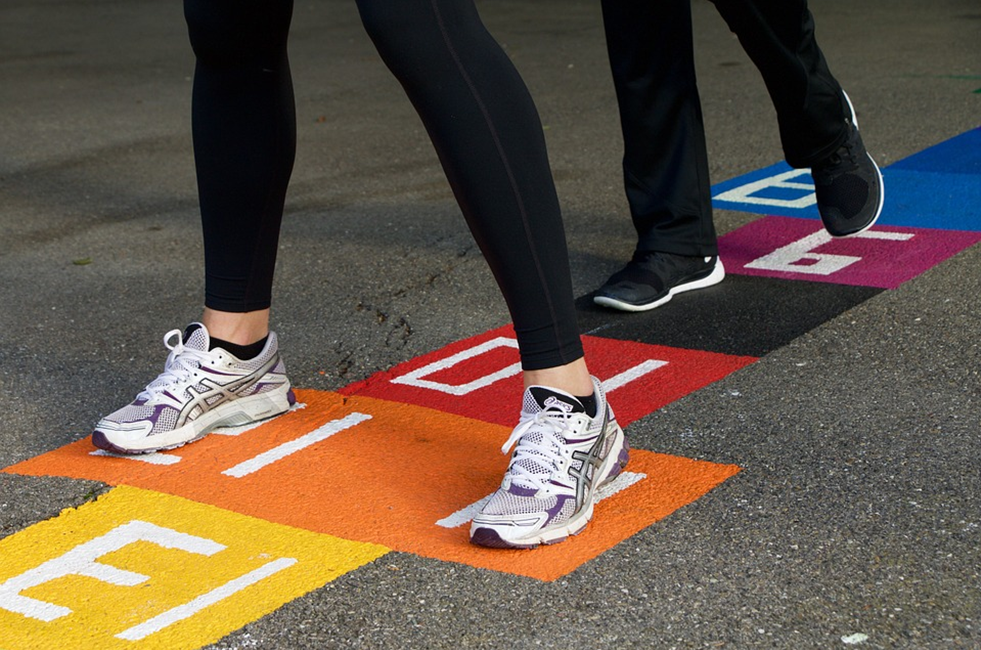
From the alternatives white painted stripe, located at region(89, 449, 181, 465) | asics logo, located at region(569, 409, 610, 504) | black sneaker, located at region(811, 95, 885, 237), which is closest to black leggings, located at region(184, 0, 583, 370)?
asics logo, located at region(569, 409, 610, 504)

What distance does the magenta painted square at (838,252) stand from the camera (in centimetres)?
356

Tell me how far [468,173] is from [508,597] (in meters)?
0.66

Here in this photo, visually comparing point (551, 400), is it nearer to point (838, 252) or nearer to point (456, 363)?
point (456, 363)

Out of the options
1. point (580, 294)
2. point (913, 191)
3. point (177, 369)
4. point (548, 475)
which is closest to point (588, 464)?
point (548, 475)

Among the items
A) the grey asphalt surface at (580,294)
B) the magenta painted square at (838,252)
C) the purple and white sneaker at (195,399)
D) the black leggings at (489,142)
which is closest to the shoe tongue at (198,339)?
the purple and white sneaker at (195,399)

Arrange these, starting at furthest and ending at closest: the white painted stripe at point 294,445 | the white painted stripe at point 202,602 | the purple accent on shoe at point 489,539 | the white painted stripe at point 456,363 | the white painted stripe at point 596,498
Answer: the white painted stripe at point 456,363 → the white painted stripe at point 294,445 → the white painted stripe at point 596,498 → the purple accent on shoe at point 489,539 → the white painted stripe at point 202,602

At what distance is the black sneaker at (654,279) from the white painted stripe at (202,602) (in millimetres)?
1501

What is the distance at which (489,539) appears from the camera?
81.4 inches

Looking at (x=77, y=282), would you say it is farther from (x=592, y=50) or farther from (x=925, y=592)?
(x=592, y=50)

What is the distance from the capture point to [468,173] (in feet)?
6.97

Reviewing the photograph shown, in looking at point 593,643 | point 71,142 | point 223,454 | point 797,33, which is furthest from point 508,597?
point 71,142

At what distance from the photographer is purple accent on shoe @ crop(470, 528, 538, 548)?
2064mm

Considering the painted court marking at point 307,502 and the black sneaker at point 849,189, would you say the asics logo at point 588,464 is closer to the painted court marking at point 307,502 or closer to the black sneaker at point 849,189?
the painted court marking at point 307,502

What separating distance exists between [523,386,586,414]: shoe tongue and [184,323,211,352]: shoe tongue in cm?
75
